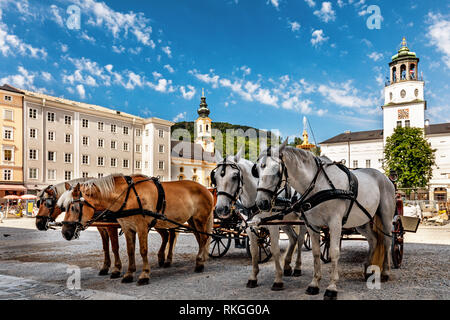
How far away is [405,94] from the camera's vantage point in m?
61.7

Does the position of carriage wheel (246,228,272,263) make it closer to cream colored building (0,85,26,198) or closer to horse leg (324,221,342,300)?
Result: horse leg (324,221,342,300)

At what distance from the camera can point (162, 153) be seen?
5978 cm

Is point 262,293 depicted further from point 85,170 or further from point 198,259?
point 85,170

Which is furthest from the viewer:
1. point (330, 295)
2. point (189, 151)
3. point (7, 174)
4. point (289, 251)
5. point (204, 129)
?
point (204, 129)

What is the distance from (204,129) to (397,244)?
8430 cm

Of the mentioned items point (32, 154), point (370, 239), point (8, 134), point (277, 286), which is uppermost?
point (8, 134)

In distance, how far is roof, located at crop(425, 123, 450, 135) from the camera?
64.1m

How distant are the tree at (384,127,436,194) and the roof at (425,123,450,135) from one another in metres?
13.4

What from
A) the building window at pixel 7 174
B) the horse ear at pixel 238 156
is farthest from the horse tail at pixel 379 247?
the building window at pixel 7 174

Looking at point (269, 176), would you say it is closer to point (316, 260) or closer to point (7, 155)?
point (316, 260)

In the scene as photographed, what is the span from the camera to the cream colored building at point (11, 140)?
4200cm

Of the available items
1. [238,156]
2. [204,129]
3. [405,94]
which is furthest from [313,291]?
[204,129]
